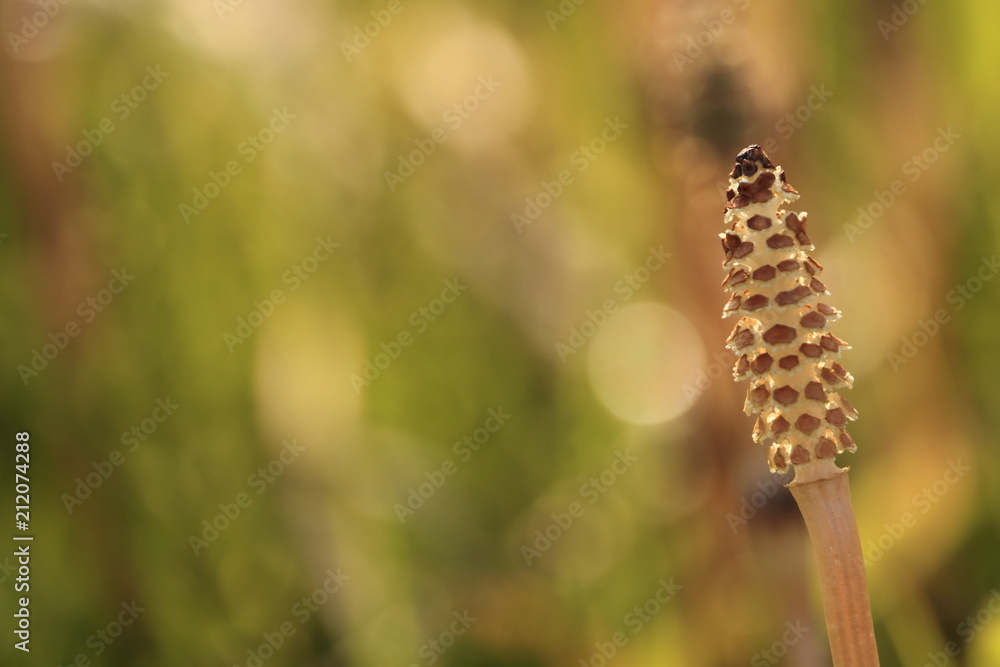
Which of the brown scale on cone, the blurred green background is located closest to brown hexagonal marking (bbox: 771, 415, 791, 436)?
the brown scale on cone

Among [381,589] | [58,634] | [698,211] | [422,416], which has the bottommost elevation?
[58,634]

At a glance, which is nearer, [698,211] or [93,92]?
[698,211]

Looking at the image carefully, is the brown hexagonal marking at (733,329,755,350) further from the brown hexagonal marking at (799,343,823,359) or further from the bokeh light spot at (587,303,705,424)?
the bokeh light spot at (587,303,705,424)

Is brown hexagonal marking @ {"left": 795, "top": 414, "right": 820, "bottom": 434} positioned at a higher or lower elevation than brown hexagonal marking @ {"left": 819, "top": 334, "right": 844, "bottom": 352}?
lower

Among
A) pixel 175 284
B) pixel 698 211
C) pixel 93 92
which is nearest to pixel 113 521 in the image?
pixel 175 284

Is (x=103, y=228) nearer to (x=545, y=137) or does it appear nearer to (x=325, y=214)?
(x=325, y=214)

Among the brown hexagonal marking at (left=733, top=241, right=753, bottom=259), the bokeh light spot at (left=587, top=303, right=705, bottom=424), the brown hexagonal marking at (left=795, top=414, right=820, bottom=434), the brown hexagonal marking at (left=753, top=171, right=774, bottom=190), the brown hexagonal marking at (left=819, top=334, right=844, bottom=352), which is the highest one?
the bokeh light spot at (left=587, top=303, right=705, bottom=424)

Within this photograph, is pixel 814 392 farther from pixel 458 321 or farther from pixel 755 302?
pixel 458 321

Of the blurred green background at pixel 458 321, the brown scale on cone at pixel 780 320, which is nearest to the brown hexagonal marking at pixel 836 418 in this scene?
the brown scale on cone at pixel 780 320
